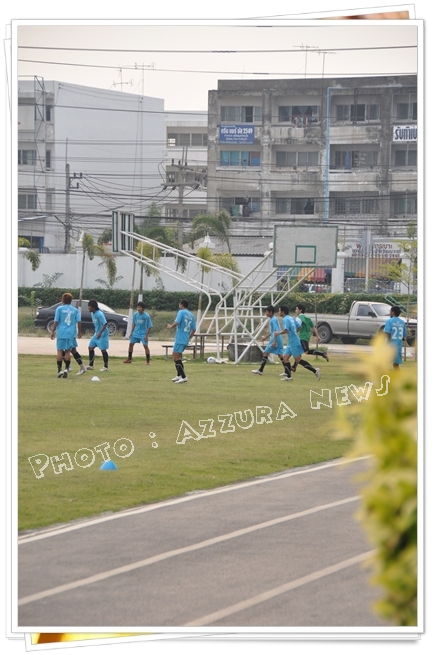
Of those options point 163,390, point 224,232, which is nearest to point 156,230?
point 224,232

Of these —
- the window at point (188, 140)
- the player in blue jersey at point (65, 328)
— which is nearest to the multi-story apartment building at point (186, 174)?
the window at point (188, 140)

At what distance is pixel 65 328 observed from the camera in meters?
11.9

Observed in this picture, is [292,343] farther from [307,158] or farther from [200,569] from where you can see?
[200,569]

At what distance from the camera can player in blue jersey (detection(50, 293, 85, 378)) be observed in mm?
11734

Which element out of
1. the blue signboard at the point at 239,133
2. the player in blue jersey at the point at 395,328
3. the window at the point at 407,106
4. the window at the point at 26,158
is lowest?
the player in blue jersey at the point at 395,328

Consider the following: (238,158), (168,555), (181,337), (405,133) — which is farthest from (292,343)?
(168,555)

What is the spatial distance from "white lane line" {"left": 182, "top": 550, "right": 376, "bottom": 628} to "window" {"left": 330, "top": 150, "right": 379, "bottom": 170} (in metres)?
3.38

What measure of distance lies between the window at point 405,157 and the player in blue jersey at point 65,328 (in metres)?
6.49

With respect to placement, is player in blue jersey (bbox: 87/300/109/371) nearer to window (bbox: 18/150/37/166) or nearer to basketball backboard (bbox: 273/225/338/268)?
basketball backboard (bbox: 273/225/338/268)

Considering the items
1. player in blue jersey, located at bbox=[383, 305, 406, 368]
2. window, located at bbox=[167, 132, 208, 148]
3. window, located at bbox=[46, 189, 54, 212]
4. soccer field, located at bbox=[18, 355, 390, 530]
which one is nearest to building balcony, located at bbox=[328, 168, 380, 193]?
player in blue jersey, located at bbox=[383, 305, 406, 368]

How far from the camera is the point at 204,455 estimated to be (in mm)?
7203

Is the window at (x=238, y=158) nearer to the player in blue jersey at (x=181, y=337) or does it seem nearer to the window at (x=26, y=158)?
the player in blue jersey at (x=181, y=337)

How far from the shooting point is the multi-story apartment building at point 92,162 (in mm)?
7914
